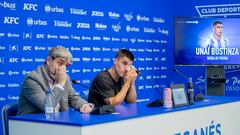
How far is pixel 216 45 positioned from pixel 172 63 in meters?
0.91

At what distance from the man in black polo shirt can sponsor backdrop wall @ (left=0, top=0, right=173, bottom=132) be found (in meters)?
0.89

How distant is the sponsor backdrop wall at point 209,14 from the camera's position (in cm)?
672

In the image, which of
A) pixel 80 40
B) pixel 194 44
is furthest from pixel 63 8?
pixel 194 44

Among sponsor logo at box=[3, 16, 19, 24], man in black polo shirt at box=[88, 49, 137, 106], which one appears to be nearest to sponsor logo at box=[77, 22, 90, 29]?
sponsor logo at box=[3, 16, 19, 24]

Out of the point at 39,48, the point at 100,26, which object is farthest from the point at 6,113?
the point at 100,26

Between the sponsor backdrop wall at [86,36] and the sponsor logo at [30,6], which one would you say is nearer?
the sponsor backdrop wall at [86,36]

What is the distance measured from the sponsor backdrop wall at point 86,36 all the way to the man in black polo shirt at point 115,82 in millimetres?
890

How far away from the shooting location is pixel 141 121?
3.14m

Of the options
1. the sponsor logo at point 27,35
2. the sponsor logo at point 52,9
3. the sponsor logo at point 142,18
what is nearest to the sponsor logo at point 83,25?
the sponsor logo at point 52,9

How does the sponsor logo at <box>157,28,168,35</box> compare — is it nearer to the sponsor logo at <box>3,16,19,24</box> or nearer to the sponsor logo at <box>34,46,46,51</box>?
the sponsor logo at <box>34,46,46,51</box>

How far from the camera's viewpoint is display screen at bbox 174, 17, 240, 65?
643 centimetres

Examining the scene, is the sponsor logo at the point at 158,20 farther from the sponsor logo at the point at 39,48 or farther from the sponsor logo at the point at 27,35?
the sponsor logo at the point at 27,35

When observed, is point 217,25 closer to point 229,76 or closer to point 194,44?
point 194,44

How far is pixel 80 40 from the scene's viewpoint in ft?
17.8
